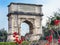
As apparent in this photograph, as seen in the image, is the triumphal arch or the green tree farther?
the green tree

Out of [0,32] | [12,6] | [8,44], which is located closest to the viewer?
[8,44]

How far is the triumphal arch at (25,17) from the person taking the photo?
3219cm

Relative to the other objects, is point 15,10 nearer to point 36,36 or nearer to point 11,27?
point 11,27

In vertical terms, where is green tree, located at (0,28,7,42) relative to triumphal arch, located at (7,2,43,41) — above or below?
below

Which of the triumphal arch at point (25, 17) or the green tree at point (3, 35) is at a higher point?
the triumphal arch at point (25, 17)

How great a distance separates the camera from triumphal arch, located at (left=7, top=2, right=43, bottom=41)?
32188 millimetres

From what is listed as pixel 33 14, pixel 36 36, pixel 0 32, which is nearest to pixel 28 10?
pixel 33 14

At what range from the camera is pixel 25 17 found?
33.1 metres

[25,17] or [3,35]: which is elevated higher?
[25,17]

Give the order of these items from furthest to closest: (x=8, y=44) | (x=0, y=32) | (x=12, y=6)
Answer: (x=0, y=32)
(x=12, y=6)
(x=8, y=44)

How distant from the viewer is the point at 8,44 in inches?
1081

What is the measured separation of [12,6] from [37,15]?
12.9 ft

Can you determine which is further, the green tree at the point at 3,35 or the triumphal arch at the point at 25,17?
the green tree at the point at 3,35

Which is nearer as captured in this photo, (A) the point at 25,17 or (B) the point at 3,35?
(A) the point at 25,17
